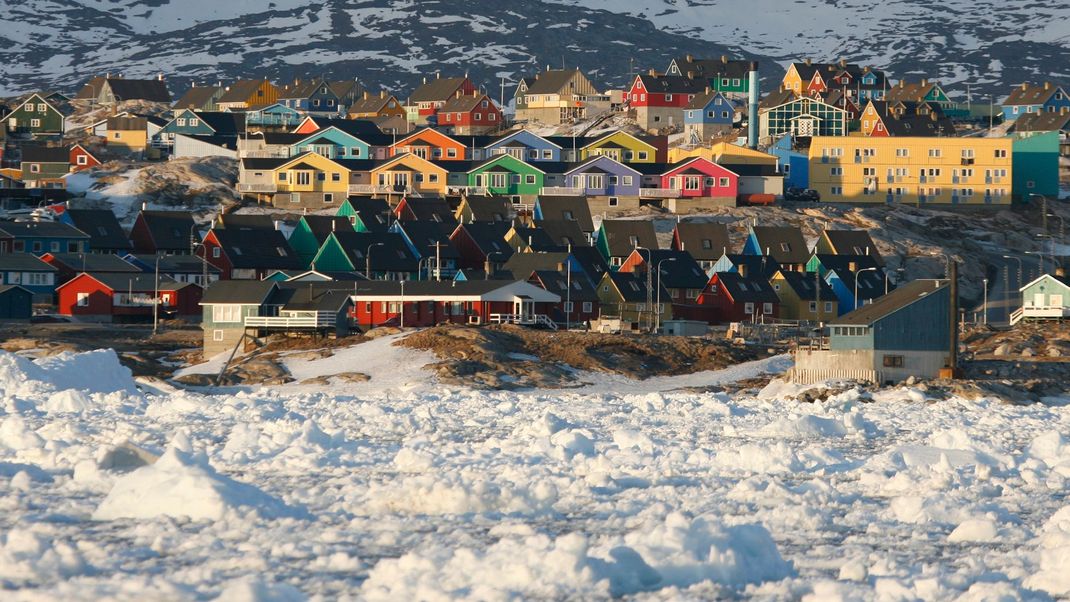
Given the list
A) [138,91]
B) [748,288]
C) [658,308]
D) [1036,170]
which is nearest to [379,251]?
[658,308]

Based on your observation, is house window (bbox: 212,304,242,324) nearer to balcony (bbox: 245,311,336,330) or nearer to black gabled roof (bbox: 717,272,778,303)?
balcony (bbox: 245,311,336,330)

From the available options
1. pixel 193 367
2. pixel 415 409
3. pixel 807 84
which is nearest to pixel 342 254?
pixel 193 367

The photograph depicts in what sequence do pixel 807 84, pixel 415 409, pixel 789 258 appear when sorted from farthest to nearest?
pixel 807 84
pixel 789 258
pixel 415 409

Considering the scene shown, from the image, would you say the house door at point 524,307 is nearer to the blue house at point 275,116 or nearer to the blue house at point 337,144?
the blue house at point 337,144

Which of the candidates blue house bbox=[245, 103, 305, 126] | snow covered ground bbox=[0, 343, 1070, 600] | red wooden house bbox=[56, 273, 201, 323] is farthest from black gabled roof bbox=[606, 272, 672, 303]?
blue house bbox=[245, 103, 305, 126]

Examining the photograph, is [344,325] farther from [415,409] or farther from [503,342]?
[415,409]

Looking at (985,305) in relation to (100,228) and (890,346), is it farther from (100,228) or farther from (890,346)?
(100,228)
